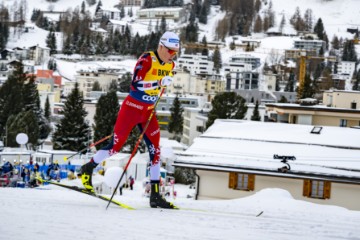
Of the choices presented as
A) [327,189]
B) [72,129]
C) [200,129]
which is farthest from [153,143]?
[200,129]

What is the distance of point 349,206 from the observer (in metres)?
11.8

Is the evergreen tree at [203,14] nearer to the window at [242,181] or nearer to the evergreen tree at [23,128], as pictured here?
the evergreen tree at [23,128]

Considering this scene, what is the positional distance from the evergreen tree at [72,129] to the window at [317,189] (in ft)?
96.0

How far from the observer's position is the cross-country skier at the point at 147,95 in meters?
5.56

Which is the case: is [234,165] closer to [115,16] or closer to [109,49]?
[109,49]

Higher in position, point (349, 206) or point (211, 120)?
point (349, 206)

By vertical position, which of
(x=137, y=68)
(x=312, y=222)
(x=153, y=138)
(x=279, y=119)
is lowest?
(x=279, y=119)

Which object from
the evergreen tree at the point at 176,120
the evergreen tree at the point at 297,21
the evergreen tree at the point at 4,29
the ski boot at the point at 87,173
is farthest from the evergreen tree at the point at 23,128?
the evergreen tree at the point at 297,21

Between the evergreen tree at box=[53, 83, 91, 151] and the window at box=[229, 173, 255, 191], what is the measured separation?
93.2 feet

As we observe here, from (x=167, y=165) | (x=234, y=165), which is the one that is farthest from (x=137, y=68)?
(x=167, y=165)

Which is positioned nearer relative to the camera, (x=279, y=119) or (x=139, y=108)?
(x=139, y=108)

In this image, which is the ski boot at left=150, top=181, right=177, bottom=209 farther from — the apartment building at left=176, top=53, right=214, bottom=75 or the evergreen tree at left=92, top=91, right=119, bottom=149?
the apartment building at left=176, top=53, right=214, bottom=75

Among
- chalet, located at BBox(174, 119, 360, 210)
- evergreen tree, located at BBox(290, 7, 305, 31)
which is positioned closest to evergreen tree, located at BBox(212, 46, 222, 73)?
evergreen tree, located at BBox(290, 7, 305, 31)

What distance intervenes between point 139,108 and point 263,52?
153 meters
